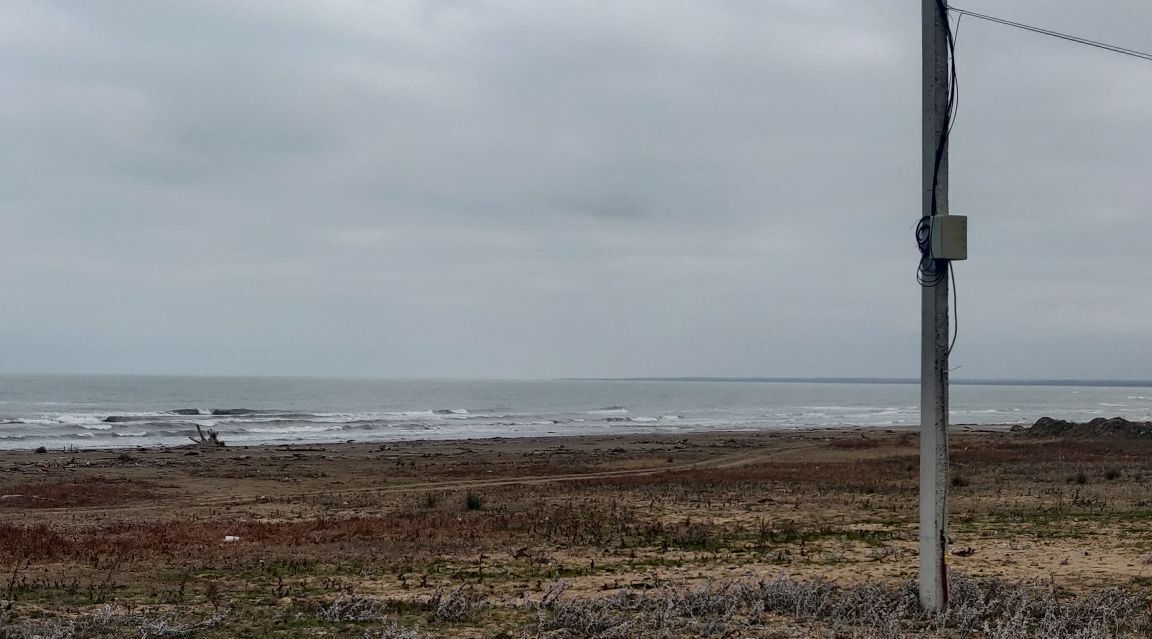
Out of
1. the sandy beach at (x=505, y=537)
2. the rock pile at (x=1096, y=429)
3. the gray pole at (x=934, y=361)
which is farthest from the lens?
the rock pile at (x=1096, y=429)

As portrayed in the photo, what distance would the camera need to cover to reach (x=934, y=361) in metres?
7.87

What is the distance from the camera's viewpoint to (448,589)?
33.4 feet

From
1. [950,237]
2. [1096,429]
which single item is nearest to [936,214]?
[950,237]

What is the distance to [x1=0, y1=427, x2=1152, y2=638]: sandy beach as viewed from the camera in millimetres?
9531

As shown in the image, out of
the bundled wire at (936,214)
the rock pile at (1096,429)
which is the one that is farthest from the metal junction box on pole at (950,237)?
the rock pile at (1096,429)

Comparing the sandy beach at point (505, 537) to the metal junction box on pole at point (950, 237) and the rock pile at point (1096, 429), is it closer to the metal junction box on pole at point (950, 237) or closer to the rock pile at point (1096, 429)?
the metal junction box on pole at point (950, 237)

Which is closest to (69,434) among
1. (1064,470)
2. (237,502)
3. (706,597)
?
(237,502)

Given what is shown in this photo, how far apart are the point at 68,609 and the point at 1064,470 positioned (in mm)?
24512

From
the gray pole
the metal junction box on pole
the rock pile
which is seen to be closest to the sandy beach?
the gray pole

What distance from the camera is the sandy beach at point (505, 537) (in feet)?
31.3

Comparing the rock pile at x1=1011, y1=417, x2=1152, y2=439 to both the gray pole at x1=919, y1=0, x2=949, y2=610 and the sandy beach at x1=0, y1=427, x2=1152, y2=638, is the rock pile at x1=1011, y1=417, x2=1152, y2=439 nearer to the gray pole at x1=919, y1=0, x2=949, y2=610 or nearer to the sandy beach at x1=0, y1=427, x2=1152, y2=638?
the sandy beach at x1=0, y1=427, x2=1152, y2=638

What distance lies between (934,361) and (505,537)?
8588mm

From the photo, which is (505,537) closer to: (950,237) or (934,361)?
(934,361)

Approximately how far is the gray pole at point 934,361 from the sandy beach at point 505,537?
48.6 inches
